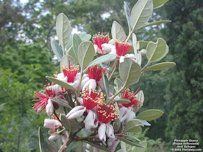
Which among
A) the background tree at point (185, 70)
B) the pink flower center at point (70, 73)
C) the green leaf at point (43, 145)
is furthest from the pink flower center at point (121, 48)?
the background tree at point (185, 70)

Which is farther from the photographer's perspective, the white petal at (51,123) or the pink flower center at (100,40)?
the pink flower center at (100,40)

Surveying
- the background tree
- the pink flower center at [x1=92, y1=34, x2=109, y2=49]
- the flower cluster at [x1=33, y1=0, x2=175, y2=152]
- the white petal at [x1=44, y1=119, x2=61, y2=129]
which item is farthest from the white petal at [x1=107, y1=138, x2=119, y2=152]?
the background tree

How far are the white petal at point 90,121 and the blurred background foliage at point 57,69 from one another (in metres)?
0.32

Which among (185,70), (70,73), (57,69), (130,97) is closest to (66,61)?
(70,73)

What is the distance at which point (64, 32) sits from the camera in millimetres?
1001

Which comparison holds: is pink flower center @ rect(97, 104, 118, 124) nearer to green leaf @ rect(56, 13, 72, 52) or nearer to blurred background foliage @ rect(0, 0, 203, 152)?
green leaf @ rect(56, 13, 72, 52)

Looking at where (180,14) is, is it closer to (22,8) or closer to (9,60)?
(9,60)

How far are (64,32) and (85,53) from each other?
0.15 m

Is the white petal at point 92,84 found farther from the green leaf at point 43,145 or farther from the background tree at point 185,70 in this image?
the background tree at point 185,70

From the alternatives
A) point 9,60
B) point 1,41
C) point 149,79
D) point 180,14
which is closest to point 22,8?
point 1,41

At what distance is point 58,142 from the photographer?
100 cm

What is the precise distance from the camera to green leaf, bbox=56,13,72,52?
0.99 metres

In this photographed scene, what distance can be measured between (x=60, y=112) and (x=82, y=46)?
155mm

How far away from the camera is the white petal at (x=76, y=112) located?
2.78 feet
